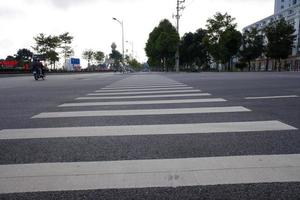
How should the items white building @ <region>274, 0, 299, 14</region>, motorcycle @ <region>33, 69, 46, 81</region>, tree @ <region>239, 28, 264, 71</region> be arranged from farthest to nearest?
white building @ <region>274, 0, 299, 14</region> < tree @ <region>239, 28, 264, 71</region> < motorcycle @ <region>33, 69, 46, 81</region>

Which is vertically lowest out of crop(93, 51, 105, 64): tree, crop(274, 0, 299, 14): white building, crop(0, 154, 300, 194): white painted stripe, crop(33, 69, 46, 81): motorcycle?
crop(0, 154, 300, 194): white painted stripe

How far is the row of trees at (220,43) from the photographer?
2418 inches

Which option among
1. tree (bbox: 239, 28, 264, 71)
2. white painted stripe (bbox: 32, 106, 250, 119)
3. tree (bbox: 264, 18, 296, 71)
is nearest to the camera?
white painted stripe (bbox: 32, 106, 250, 119)

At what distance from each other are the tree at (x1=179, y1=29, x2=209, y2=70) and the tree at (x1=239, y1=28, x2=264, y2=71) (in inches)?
353

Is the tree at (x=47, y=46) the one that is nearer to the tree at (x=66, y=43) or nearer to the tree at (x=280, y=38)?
the tree at (x=66, y=43)

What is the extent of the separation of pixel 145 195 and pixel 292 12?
92.9 m

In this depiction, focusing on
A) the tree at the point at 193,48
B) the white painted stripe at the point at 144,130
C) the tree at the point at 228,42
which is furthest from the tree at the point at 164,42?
the white painted stripe at the point at 144,130

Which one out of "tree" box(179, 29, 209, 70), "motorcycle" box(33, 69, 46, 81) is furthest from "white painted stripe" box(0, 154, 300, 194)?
"tree" box(179, 29, 209, 70)

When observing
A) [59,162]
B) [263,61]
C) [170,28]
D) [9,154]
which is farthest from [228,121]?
[263,61]

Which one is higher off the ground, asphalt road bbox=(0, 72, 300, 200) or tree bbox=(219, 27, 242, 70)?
tree bbox=(219, 27, 242, 70)

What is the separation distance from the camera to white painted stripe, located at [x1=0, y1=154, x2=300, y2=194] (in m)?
2.63

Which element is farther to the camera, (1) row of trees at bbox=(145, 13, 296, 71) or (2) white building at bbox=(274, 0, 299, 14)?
(2) white building at bbox=(274, 0, 299, 14)

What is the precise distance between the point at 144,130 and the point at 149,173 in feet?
5.61

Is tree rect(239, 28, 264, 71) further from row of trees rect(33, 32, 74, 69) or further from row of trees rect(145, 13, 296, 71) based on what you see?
row of trees rect(33, 32, 74, 69)
